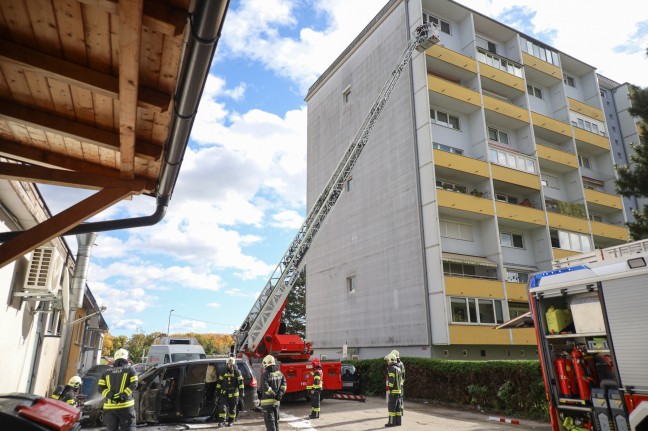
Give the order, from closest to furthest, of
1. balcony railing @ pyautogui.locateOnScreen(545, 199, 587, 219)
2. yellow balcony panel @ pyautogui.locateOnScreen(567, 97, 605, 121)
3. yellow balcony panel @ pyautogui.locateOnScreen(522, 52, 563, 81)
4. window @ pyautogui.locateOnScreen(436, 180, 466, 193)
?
window @ pyautogui.locateOnScreen(436, 180, 466, 193), balcony railing @ pyautogui.locateOnScreen(545, 199, 587, 219), yellow balcony panel @ pyautogui.locateOnScreen(522, 52, 563, 81), yellow balcony panel @ pyautogui.locateOnScreen(567, 97, 605, 121)

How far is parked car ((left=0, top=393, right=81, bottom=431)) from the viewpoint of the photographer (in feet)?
9.21

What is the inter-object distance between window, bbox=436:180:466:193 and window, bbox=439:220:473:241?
6.78ft

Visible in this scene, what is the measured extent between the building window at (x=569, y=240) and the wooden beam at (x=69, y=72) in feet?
84.8

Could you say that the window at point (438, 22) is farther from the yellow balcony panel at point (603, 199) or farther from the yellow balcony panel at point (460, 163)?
the yellow balcony panel at point (603, 199)

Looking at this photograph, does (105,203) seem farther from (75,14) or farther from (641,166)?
(641,166)

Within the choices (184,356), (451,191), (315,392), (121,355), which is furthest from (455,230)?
(121,355)

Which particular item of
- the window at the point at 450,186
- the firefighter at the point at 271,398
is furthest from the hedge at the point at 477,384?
the window at the point at 450,186

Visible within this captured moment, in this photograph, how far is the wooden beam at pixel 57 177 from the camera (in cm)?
448

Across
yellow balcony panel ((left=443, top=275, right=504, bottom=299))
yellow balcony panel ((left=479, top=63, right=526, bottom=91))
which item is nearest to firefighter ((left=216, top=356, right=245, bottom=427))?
yellow balcony panel ((left=443, top=275, right=504, bottom=299))

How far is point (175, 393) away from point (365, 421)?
16.7ft

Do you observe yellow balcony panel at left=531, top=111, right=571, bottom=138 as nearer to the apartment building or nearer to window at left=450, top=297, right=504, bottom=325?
the apartment building

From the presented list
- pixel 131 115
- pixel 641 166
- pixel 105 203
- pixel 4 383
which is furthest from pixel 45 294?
pixel 641 166

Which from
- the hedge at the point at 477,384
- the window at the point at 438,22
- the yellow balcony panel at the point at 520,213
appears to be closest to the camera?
the hedge at the point at 477,384

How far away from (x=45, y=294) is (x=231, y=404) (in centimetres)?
482
